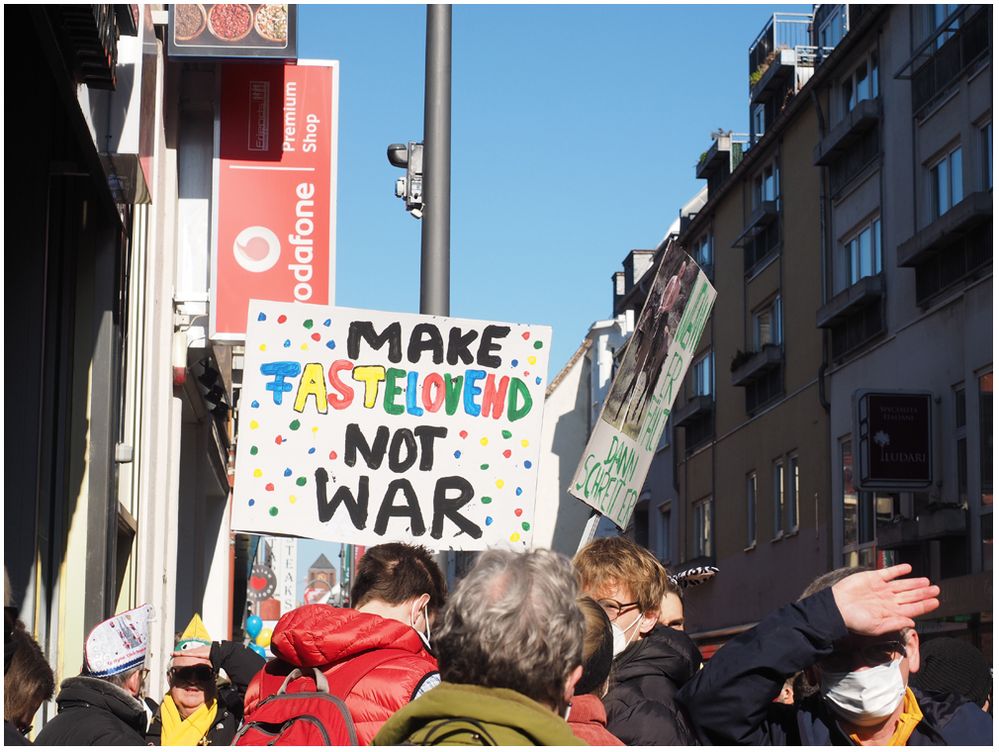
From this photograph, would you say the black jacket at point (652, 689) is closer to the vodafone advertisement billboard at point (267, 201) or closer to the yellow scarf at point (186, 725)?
the yellow scarf at point (186, 725)

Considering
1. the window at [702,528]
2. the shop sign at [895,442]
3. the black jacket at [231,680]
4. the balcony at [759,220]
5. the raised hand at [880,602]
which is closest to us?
the raised hand at [880,602]

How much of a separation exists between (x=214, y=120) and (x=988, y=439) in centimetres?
1164

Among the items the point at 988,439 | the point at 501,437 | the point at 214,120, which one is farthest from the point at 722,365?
the point at 501,437

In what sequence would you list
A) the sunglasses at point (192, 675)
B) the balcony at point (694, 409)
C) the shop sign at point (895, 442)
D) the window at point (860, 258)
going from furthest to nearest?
the balcony at point (694, 409) → the window at point (860, 258) → the shop sign at point (895, 442) → the sunglasses at point (192, 675)

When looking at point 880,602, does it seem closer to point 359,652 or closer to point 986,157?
point 359,652

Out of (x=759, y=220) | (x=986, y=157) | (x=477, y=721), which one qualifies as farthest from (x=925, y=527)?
(x=477, y=721)

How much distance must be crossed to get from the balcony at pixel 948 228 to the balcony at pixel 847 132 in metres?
3.27

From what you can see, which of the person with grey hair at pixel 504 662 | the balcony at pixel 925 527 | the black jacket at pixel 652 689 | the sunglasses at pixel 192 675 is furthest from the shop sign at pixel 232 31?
the balcony at pixel 925 527

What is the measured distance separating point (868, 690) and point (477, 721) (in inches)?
42.0

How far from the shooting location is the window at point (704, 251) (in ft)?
125

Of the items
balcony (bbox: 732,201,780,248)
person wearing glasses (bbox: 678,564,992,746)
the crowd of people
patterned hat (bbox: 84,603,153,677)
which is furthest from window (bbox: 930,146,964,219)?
person wearing glasses (bbox: 678,564,992,746)

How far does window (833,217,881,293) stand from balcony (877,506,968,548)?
455 cm

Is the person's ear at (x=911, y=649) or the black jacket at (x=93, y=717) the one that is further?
the black jacket at (x=93, y=717)

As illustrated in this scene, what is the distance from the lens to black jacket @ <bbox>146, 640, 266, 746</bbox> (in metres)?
6.62
